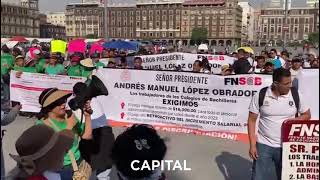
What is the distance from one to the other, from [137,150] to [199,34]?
134 metres

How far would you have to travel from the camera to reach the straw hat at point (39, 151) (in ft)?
6.45

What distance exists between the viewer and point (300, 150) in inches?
156

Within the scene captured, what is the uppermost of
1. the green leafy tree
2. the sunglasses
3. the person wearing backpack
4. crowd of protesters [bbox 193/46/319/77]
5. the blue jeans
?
the green leafy tree

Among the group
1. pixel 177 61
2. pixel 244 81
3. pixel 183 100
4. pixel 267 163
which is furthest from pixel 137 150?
pixel 177 61

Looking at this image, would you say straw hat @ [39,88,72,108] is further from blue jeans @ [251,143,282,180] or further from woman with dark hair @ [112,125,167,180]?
blue jeans @ [251,143,282,180]

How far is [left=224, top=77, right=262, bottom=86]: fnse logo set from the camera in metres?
8.42

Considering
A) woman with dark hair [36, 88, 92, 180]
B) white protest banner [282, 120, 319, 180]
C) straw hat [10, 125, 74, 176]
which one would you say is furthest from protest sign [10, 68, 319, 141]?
straw hat [10, 125, 74, 176]

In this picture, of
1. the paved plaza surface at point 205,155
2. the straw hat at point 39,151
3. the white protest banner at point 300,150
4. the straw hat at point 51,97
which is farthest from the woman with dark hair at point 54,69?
the straw hat at point 39,151

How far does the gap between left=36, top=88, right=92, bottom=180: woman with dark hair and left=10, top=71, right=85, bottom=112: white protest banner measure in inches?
257

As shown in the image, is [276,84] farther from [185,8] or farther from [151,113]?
[185,8]

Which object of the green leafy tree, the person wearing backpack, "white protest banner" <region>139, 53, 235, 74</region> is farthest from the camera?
the green leafy tree

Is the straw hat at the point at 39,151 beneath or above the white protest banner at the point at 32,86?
above

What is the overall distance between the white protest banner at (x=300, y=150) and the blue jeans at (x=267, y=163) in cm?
27

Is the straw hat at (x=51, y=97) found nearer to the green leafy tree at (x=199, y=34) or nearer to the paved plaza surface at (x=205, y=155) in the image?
the paved plaza surface at (x=205, y=155)
